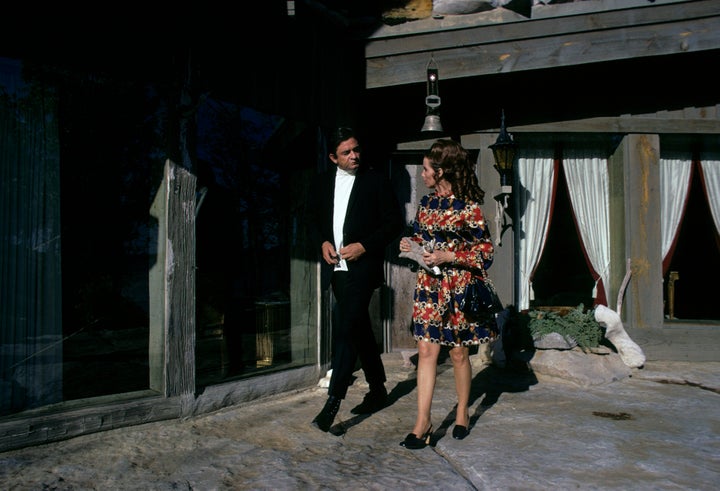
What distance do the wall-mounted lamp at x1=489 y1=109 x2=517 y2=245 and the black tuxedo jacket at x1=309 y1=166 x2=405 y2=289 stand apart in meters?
2.37

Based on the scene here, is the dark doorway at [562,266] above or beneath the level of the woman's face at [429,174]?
beneath

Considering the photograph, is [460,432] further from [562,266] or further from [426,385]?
[562,266]

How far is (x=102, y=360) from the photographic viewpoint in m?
4.96

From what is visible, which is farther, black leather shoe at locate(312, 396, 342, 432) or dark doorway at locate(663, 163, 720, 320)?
dark doorway at locate(663, 163, 720, 320)

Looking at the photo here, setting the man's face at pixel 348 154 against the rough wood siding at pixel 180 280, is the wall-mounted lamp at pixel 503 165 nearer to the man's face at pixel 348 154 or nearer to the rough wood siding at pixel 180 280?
the man's face at pixel 348 154

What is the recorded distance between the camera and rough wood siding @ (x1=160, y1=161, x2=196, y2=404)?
4203mm

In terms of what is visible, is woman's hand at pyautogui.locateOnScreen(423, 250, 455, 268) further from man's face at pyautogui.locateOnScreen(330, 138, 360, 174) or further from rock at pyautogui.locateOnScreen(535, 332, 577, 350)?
rock at pyautogui.locateOnScreen(535, 332, 577, 350)

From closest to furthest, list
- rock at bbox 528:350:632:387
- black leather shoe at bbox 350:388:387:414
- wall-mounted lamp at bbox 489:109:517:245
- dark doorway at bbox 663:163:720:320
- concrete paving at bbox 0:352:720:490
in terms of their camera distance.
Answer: concrete paving at bbox 0:352:720:490, black leather shoe at bbox 350:388:387:414, rock at bbox 528:350:632:387, wall-mounted lamp at bbox 489:109:517:245, dark doorway at bbox 663:163:720:320

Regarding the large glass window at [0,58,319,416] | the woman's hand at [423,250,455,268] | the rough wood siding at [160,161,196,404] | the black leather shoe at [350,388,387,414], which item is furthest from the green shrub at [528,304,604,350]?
the rough wood siding at [160,161,196,404]

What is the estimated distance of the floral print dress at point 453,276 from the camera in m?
3.56

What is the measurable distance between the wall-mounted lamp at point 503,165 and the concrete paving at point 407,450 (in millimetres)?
2204

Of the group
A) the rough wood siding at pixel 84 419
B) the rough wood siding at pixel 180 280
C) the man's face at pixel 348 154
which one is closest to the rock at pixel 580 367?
the man's face at pixel 348 154

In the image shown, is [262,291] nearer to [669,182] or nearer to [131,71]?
[131,71]

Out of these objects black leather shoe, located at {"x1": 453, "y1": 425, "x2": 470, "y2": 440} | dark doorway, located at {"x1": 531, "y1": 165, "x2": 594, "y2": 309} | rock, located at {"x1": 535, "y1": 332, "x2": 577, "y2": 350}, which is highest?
dark doorway, located at {"x1": 531, "y1": 165, "x2": 594, "y2": 309}
